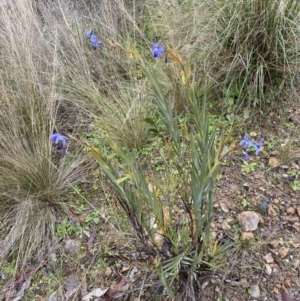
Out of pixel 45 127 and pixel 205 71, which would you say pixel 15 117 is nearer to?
pixel 45 127

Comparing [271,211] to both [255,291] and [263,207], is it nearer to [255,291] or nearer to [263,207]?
[263,207]

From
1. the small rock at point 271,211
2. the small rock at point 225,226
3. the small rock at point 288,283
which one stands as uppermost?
the small rock at point 225,226

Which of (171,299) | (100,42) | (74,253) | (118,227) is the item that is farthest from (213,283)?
(100,42)

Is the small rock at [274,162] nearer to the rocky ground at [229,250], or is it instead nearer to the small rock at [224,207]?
the rocky ground at [229,250]

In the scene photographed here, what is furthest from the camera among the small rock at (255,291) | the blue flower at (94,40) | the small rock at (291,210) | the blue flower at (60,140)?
the blue flower at (94,40)

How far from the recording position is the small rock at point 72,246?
151 cm

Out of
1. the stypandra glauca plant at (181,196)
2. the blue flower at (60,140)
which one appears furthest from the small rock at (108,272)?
the blue flower at (60,140)

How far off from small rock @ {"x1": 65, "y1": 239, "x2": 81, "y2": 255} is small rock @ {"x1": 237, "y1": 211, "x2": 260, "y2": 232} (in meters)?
0.64

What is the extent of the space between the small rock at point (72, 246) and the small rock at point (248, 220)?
25.1 inches

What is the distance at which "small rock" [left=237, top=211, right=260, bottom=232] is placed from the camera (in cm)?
143

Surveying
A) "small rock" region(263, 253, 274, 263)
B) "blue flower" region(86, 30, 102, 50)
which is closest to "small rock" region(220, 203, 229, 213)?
"small rock" region(263, 253, 274, 263)

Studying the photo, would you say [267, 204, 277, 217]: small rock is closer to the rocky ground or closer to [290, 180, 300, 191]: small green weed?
the rocky ground

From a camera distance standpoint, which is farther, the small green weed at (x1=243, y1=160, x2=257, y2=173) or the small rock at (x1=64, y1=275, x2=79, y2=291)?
the small green weed at (x1=243, y1=160, x2=257, y2=173)

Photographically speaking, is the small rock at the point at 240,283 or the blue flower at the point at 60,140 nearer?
the small rock at the point at 240,283
